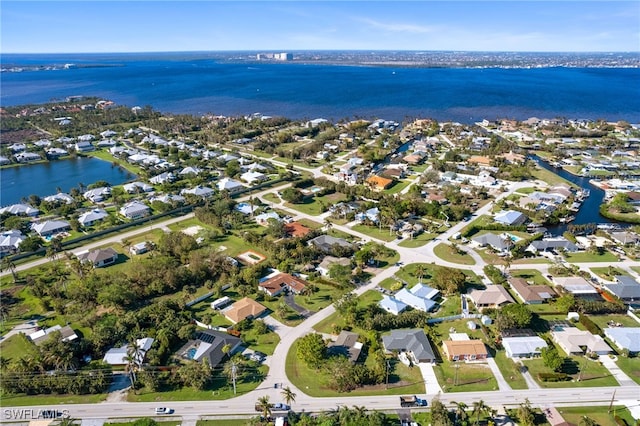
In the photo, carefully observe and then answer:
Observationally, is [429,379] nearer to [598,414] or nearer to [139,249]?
[598,414]

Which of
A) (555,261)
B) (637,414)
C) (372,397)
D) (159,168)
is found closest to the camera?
(637,414)

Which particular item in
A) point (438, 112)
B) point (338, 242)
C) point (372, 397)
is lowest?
point (372, 397)

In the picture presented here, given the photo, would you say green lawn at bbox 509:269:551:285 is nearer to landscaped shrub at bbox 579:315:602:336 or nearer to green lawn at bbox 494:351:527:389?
landscaped shrub at bbox 579:315:602:336

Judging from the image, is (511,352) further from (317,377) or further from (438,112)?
(438,112)

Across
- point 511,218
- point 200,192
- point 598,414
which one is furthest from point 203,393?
point 511,218

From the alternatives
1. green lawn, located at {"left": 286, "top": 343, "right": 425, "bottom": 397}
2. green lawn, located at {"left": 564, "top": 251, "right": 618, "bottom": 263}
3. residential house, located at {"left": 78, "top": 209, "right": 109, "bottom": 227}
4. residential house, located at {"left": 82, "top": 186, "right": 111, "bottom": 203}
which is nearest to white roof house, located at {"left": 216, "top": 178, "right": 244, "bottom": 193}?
residential house, located at {"left": 78, "top": 209, "right": 109, "bottom": 227}

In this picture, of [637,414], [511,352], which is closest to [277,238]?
[511,352]

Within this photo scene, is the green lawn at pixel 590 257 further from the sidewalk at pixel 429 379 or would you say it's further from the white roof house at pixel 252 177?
the white roof house at pixel 252 177
